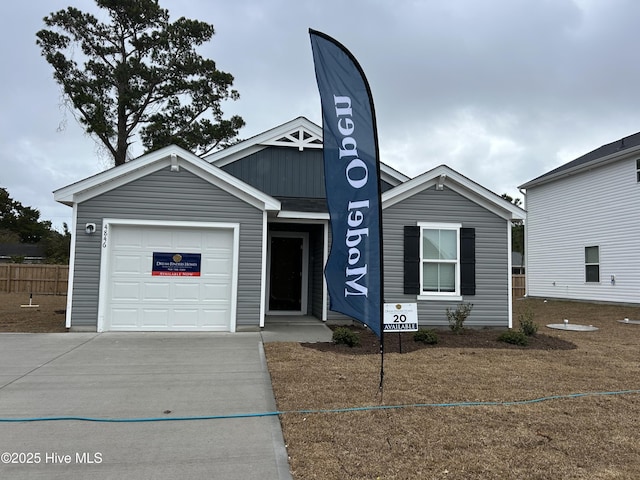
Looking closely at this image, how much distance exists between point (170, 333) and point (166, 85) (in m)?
16.4

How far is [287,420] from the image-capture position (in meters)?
4.16

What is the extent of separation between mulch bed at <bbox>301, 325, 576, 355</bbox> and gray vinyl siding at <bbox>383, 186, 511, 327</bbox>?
0.84 meters

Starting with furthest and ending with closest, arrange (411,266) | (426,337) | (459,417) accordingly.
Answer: (411,266) < (426,337) < (459,417)

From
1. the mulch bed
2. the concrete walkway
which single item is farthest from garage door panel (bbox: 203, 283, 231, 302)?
the mulch bed

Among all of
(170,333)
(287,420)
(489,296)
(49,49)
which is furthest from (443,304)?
A: (49,49)

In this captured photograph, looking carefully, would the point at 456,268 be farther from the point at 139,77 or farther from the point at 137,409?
the point at 139,77

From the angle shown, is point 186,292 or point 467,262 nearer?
point 186,292

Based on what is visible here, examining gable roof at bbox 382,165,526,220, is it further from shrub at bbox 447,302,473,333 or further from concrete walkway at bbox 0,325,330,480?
concrete walkway at bbox 0,325,330,480

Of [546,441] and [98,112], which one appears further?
[98,112]

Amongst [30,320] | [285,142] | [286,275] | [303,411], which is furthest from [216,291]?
[303,411]

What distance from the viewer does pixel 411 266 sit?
397 inches

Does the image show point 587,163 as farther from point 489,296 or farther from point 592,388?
point 592,388

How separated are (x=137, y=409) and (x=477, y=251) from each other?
26.7 ft

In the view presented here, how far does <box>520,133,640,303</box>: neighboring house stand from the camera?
15766mm
